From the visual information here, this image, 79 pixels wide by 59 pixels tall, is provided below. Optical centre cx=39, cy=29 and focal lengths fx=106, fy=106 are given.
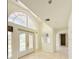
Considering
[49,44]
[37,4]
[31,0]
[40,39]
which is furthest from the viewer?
[40,39]

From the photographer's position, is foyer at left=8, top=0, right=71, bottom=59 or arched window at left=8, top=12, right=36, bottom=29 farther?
arched window at left=8, top=12, right=36, bottom=29

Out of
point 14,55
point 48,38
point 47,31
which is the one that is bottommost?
point 14,55

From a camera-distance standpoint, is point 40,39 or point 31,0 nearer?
point 31,0

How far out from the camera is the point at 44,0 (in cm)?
319

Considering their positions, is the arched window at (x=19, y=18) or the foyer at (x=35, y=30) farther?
the arched window at (x=19, y=18)

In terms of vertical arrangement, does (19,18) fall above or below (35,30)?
above

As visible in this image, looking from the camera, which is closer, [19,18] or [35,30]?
[19,18]
